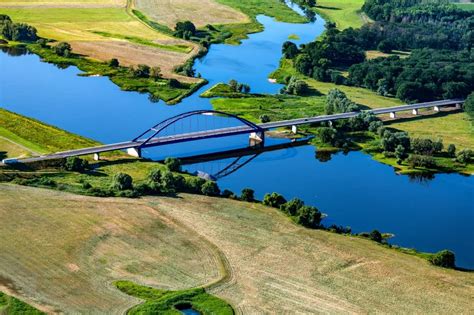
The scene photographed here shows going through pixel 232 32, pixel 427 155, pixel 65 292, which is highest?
pixel 232 32

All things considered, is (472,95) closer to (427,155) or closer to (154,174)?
(427,155)

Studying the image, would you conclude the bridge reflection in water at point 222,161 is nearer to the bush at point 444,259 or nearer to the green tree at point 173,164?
the green tree at point 173,164

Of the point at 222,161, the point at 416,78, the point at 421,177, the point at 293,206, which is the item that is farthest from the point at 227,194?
the point at 416,78

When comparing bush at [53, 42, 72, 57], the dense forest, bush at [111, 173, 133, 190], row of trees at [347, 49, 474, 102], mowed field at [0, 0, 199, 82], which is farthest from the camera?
mowed field at [0, 0, 199, 82]

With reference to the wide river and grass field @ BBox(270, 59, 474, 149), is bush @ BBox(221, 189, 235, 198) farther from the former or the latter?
grass field @ BBox(270, 59, 474, 149)

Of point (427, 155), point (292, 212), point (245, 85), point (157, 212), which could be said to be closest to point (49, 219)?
point (157, 212)

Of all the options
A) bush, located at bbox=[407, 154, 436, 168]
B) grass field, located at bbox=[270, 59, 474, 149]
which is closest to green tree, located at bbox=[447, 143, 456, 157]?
grass field, located at bbox=[270, 59, 474, 149]

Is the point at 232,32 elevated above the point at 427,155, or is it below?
above
